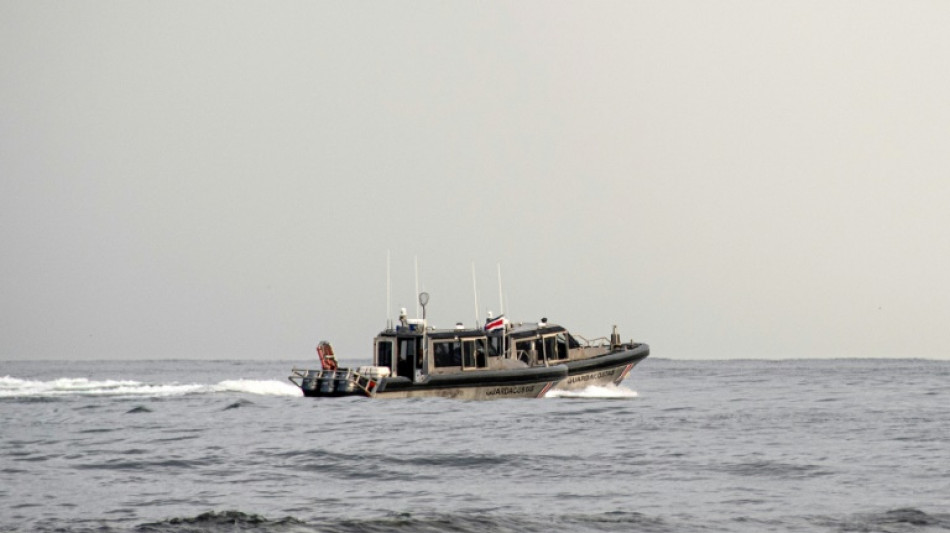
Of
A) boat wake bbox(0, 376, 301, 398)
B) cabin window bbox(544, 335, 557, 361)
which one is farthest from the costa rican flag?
boat wake bbox(0, 376, 301, 398)

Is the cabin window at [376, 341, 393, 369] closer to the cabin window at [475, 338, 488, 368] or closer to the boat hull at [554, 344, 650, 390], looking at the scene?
the cabin window at [475, 338, 488, 368]

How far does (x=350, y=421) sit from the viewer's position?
110 feet

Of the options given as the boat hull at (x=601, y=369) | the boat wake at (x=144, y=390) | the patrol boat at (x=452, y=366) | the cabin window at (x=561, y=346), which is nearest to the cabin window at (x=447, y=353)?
the patrol boat at (x=452, y=366)

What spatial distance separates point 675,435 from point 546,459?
6.27 m

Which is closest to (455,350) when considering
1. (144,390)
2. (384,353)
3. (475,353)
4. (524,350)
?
(475,353)

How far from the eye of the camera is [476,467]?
75.9ft

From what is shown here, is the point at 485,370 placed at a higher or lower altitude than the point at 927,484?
higher

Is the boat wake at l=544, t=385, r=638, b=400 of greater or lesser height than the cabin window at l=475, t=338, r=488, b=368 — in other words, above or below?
below

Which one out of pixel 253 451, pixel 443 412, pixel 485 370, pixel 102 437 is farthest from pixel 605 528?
pixel 485 370

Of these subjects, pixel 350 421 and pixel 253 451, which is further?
pixel 350 421

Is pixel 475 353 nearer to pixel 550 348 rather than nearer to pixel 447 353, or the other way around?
pixel 447 353

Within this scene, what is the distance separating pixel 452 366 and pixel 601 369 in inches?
310

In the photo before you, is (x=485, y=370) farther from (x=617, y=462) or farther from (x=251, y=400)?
(x=617, y=462)

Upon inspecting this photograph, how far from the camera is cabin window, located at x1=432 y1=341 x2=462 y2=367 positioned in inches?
1540
